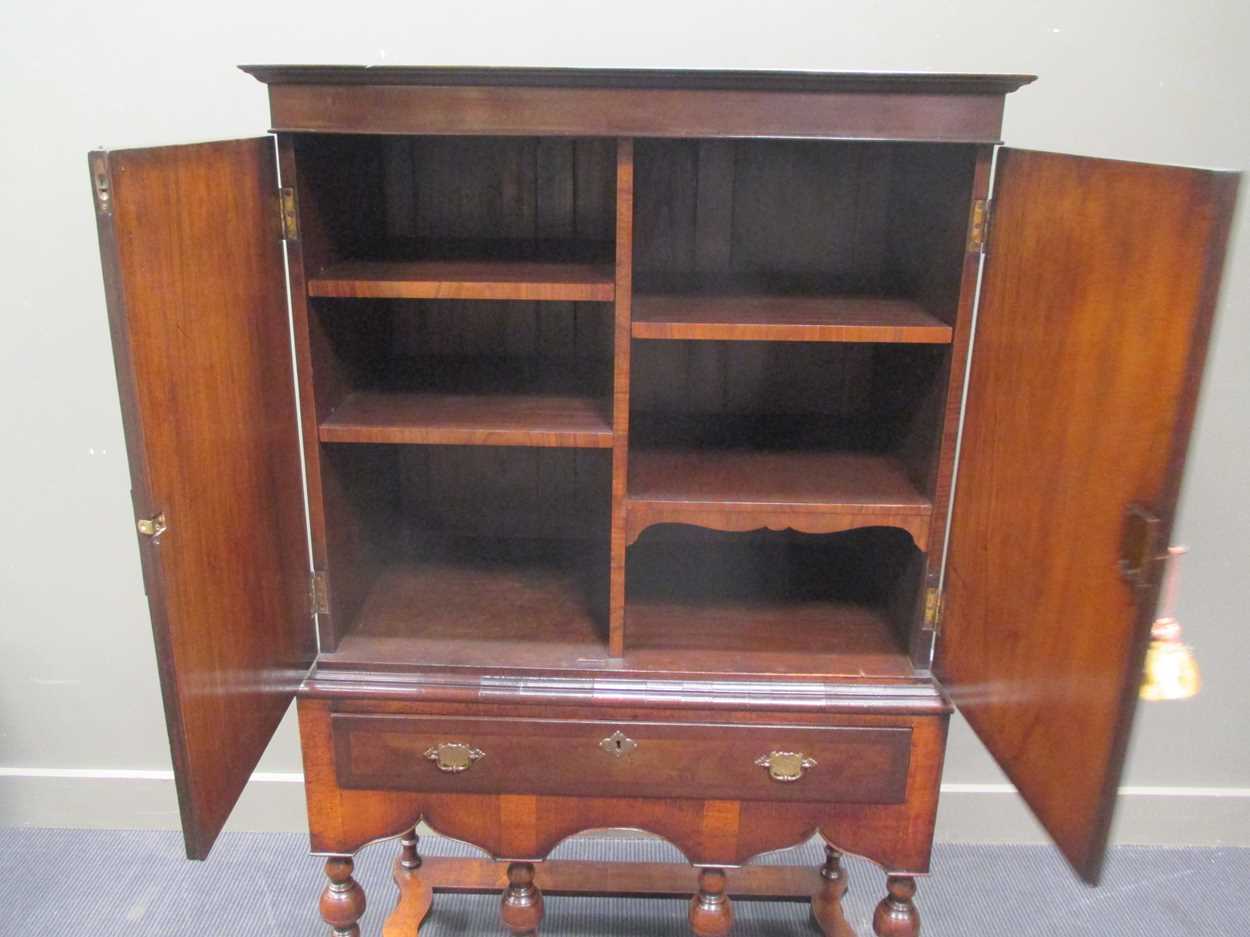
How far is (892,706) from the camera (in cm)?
108

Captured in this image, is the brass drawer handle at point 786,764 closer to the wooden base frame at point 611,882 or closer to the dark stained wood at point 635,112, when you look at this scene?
the wooden base frame at point 611,882

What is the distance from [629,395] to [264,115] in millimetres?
732

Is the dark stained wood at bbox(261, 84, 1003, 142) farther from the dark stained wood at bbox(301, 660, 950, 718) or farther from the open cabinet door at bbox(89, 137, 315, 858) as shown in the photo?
the dark stained wood at bbox(301, 660, 950, 718)

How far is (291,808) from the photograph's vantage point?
181 centimetres

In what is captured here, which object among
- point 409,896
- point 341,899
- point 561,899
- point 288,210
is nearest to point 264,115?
point 288,210

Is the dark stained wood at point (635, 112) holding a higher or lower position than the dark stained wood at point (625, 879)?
higher

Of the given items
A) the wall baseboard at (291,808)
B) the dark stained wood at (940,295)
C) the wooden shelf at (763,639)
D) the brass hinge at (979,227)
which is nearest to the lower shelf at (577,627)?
the wooden shelf at (763,639)

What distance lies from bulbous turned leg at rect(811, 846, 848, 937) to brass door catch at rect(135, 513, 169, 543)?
3.69 ft

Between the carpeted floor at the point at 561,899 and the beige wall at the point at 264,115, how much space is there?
0.99 ft

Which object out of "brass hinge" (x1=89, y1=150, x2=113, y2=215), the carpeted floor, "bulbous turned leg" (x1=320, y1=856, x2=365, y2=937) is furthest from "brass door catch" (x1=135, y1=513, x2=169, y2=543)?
the carpeted floor

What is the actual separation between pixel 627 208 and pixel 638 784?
0.64 meters

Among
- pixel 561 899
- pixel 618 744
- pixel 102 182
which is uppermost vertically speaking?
pixel 102 182

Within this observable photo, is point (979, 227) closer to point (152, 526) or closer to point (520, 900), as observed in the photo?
point (152, 526)

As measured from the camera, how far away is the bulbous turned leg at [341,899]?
119 centimetres
